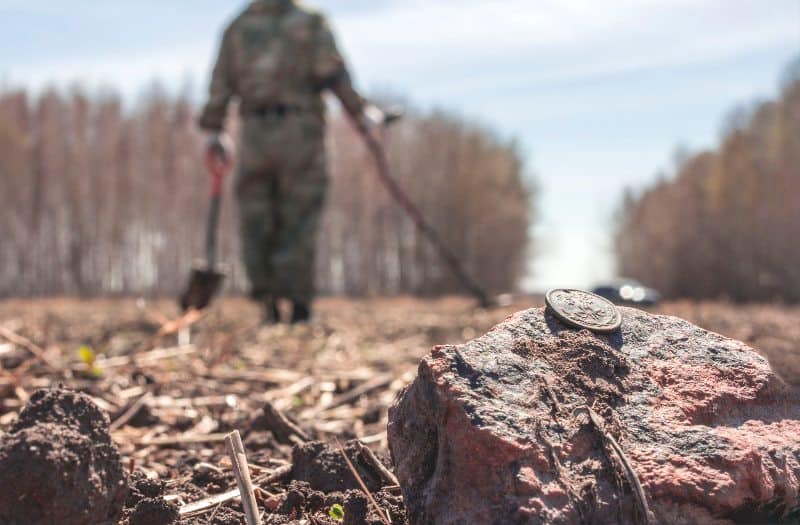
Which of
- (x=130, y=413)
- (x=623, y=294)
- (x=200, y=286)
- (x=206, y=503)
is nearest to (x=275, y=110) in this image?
(x=200, y=286)

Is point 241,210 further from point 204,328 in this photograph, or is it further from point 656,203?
point 656,203

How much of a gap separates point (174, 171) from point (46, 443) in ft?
116

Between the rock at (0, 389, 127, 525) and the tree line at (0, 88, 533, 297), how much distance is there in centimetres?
3065

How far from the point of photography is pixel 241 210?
764 cm

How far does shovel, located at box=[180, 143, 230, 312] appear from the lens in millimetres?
6910

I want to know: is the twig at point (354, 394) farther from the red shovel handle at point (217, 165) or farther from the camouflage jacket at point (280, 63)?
the camouflage jacket at point (280, 63)

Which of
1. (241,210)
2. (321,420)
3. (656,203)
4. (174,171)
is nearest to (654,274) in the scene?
(656,203)

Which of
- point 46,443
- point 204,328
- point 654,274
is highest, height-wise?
point 46,443

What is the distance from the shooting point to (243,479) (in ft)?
6.10

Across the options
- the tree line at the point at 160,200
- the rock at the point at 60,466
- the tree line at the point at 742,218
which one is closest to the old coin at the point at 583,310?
the rock at the point at 60,466

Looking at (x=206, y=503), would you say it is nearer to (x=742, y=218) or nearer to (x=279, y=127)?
(x=279, y=127)

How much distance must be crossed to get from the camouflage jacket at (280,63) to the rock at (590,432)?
5642mm

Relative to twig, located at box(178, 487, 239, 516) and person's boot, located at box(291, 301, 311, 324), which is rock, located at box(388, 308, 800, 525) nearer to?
twig, located at box(178, 487, 239, 516)

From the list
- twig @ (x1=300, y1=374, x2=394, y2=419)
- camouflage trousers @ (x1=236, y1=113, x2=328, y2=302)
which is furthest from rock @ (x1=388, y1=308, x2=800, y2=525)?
camouflage trousers @ (x1=236, y1=113, x2=328, y2=302)
